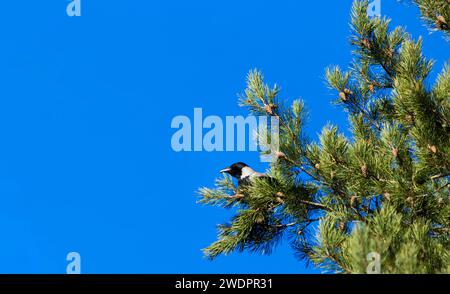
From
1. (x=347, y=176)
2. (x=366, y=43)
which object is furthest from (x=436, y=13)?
(x=347, y=176)

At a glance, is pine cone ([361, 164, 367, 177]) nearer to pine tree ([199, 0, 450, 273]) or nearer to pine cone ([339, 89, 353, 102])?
pine tree ([199, 0, 450, 273])

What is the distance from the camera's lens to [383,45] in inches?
276

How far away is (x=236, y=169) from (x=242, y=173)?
16 centimetres

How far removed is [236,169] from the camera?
653cm

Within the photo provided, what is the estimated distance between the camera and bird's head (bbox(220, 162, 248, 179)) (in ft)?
21.2

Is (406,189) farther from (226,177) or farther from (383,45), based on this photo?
(383,45)

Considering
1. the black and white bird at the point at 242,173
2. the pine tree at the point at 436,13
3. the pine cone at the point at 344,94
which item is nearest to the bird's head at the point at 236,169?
the black and white bird at the point at 242,173

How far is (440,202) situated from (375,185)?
451mm

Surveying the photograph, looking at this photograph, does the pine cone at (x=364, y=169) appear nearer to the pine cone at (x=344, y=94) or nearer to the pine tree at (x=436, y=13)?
the pine cone at (x=344, y=94)

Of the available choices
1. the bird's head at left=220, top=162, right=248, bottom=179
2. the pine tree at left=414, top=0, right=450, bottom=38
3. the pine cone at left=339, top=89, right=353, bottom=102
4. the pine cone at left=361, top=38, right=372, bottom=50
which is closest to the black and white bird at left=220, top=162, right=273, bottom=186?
the bird's head at left=220, top=162, right=248, bottom=179

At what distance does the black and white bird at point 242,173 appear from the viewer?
19.5ft

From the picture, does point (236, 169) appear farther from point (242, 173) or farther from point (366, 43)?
point (366, 43)

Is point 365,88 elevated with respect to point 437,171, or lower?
elevated

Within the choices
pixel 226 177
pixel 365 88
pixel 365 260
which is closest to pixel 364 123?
pixel 365 88
